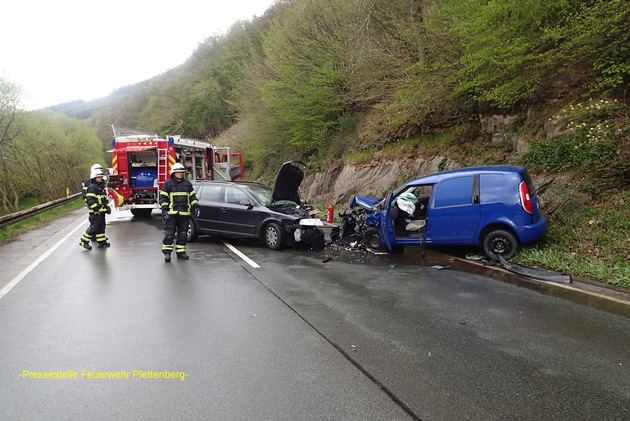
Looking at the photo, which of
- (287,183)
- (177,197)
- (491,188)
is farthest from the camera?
(287,183)

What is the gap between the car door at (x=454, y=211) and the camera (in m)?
6.84

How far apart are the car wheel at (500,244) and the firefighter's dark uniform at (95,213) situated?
841cm

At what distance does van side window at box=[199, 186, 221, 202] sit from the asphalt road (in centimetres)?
365

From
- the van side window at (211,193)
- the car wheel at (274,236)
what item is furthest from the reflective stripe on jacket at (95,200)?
the car wheel at (274,236)

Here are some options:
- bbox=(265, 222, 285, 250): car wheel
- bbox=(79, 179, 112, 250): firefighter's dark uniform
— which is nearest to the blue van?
bbox=(265, 222, 285, 250): car wheel

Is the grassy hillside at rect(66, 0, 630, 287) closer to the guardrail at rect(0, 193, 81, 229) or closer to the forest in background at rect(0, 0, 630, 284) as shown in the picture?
the forest in background at rect(0, 0, 630, 284)

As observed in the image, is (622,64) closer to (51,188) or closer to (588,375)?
(588,375)

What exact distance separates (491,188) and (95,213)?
28.2 feet

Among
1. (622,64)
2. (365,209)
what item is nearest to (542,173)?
(622,64)

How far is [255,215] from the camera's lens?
30.3ft

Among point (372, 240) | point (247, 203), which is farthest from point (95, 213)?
point (372, 240)

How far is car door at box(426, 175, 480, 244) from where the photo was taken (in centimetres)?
684

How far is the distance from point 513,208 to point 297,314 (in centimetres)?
406

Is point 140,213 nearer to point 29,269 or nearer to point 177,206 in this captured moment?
point 29,269
